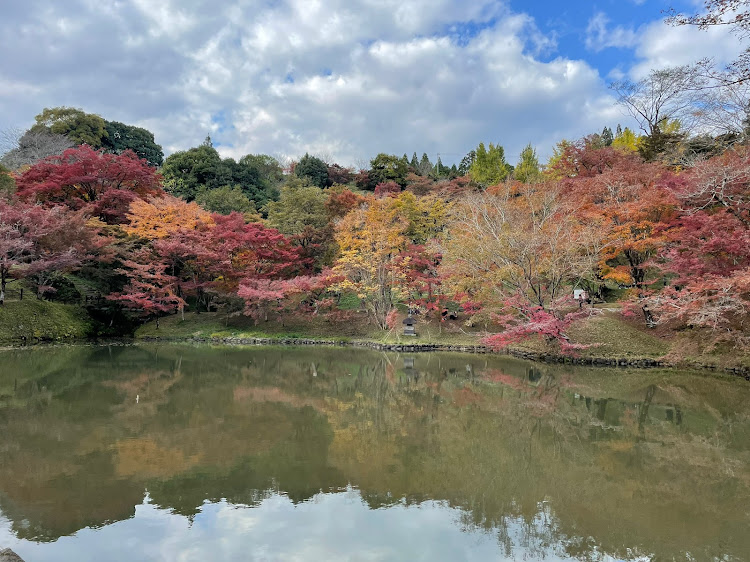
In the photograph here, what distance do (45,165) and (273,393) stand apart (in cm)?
1701

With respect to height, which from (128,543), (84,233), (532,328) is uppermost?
(84,233)

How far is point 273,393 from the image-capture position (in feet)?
31.6

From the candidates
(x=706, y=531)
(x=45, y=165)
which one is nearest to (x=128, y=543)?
(x=706, y=531)

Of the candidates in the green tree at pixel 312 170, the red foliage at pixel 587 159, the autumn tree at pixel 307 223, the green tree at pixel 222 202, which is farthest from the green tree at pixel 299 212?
the green tree at pixel 312 170

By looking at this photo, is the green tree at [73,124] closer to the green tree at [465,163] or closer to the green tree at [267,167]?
the green tree at [267,167]

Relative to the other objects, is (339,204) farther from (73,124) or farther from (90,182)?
(73,124)

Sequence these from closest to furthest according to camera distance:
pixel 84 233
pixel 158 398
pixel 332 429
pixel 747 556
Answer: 1. pixel 747 556
2. pixel 332 429
3. pixel 158 398
4. pixel 84 233

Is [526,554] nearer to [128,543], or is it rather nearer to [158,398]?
[128,543]

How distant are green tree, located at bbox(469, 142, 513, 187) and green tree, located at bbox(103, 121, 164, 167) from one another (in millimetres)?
25781

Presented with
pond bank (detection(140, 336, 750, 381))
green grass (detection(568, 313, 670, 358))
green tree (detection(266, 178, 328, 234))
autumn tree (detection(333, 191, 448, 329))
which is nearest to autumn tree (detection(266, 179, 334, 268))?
green tree (detection(266, 178, 328, 234))

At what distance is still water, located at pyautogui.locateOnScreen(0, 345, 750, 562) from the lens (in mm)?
3957

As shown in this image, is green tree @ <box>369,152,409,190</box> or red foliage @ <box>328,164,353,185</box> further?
red foliage @ <box>328,164,353,185</box>

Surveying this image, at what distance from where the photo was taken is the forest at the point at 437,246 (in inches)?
449

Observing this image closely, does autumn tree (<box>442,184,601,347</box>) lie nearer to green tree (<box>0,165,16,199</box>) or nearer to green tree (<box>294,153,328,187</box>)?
green tree (<box>0,165,16,199</box>)
